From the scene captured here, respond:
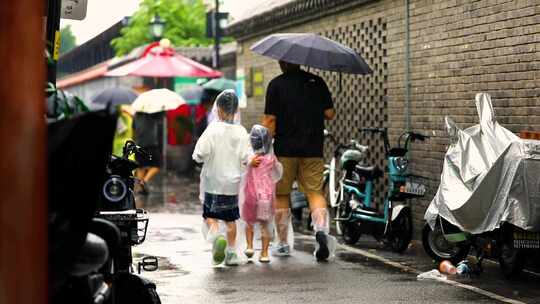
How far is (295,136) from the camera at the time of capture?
13047mm

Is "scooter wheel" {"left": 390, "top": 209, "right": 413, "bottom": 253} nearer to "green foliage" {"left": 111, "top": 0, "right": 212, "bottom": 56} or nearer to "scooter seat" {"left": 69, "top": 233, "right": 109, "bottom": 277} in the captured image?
"scooter seat" {"left": 69, "top": 233, "right": 109, "bottom": 277}

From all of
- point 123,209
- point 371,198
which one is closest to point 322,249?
point 371,198

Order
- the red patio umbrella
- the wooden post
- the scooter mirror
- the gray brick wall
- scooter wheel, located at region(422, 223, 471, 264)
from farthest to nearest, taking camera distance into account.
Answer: the red patio umbrella → the gray brick wall → scooter wheel, located at region(422, 223, 471, 264) → the scooter mirror → the wooden post

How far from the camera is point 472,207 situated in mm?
11188

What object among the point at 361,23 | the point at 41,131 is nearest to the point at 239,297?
the point at 41,131

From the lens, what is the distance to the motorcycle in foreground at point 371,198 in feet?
43.6

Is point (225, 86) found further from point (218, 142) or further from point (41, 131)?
point (41, 131)

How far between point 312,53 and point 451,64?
1.63 meters

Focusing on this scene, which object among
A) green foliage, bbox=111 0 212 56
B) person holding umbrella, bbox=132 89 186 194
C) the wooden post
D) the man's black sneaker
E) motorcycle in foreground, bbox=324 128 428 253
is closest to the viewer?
the wooden post

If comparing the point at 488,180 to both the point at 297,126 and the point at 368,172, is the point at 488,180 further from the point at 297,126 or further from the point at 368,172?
the point at 368,172

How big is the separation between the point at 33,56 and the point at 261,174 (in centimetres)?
878

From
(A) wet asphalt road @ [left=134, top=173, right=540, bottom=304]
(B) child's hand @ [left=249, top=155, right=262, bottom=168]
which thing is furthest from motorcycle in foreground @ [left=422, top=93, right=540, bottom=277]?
(B) child's hand @ [left=249, top=155, right=262, bottom=168]

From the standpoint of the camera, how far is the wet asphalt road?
10008mm

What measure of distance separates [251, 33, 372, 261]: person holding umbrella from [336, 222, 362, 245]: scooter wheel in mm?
1003
